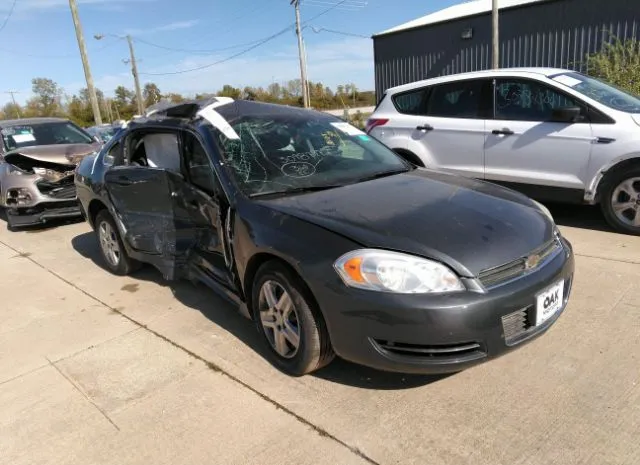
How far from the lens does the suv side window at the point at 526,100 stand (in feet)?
17.3

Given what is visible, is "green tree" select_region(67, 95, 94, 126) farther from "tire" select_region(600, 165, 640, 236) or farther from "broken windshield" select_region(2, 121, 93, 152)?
"tire" select_region(600, 165, 640, 236)

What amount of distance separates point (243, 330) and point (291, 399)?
3.22 ft

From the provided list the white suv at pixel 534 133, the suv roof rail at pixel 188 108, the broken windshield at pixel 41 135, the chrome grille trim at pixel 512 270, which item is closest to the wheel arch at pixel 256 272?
the chrome grille trim at pixel 512 270

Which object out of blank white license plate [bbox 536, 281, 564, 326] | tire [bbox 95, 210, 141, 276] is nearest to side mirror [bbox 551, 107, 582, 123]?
blank white license plate [bbox 536, 281, 564, 326]

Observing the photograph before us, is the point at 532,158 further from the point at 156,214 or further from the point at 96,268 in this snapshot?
the point at 96,268

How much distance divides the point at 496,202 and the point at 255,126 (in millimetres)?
1746

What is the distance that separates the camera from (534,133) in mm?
5344

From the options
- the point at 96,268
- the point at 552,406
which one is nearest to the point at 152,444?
the point at 552,406

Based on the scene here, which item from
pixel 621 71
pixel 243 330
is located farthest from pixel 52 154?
pixel 621 71

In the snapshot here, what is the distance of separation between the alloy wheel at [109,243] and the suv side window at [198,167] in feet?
5.10

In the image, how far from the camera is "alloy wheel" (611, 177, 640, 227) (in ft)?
15.9

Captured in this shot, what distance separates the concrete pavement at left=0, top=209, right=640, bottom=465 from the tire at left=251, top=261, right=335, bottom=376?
14 cm

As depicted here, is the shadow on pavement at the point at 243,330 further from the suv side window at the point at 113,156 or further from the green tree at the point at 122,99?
the green tree at the point at 122,99

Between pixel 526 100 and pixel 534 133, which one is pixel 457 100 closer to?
pixel 526 100
